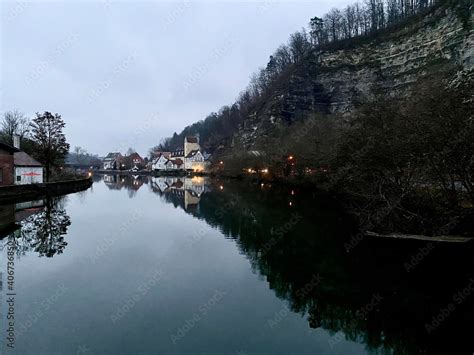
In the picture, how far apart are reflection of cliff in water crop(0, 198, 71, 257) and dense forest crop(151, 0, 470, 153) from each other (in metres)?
67.2

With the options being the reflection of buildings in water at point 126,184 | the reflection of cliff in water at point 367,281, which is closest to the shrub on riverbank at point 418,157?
the reflection of cliff in water at point 367,281

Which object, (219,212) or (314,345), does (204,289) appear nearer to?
(314,345)

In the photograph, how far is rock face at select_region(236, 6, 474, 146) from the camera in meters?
54.1

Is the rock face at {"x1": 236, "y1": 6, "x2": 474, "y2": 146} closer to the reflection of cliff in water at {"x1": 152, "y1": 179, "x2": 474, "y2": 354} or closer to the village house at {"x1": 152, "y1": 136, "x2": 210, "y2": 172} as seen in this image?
the village house at {"x1": 152, "y1": 136, "x2": 210, "y2": 172}

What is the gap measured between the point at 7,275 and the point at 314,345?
9.58 metres

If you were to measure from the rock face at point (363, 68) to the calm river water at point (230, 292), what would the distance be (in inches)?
1897

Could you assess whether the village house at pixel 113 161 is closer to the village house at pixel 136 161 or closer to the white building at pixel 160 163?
the village house at pixel 136 161

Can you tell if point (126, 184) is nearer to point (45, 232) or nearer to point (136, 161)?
point (45, 232)

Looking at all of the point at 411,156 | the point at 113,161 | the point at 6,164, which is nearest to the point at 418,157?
the point at 411,156

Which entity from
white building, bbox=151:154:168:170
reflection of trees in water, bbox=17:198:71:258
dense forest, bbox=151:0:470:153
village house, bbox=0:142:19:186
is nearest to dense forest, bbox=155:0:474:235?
reflection of trees in water, bbox=17:198:71:258

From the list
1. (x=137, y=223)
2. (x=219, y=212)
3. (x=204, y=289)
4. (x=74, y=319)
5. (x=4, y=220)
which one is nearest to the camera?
(x=74, y=319)

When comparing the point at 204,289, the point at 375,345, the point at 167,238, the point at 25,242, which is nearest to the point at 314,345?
the point at 375,345

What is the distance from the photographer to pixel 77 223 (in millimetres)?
20344

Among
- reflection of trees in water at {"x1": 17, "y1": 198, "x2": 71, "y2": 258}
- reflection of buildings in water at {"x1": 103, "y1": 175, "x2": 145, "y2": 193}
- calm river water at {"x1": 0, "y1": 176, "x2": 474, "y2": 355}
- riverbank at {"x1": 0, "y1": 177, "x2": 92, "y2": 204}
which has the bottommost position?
reflection of buildings in water at {"x1": 103, "y1": 175, "x2": 145, "y2": 193}
